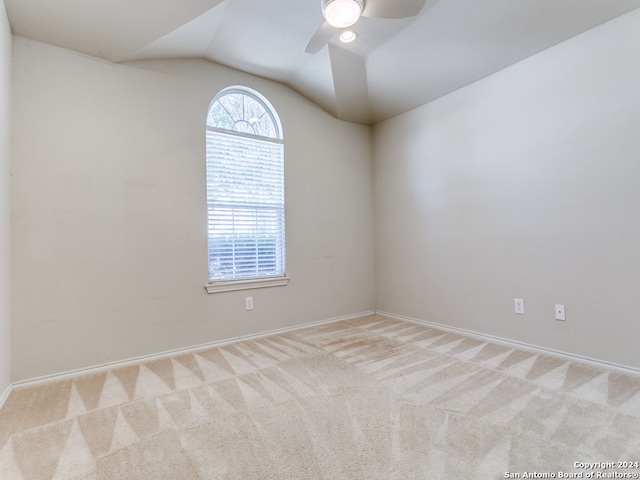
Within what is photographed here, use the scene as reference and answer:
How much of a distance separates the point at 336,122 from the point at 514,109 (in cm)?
187

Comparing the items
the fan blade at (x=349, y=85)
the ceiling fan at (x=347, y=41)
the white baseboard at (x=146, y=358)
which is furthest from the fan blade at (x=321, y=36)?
the white baseboard at (x=146, y=358)

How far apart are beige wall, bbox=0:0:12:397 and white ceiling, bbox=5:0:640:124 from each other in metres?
0.23

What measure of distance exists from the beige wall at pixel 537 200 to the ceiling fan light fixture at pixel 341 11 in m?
1.77

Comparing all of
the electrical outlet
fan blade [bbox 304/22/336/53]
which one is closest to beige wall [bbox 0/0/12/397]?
fan blade [bbox 304/22/336/53]

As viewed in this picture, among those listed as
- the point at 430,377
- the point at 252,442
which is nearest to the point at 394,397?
the point at 430,377

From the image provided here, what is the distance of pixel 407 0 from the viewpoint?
1.81 meters

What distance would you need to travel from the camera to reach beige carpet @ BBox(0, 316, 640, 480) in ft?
4.41

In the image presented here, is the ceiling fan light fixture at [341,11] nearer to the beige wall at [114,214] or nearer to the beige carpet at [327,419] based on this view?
the beige wall at [114,214]

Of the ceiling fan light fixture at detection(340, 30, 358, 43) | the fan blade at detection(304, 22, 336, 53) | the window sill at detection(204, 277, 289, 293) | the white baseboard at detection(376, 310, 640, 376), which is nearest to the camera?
the fan blade at detection(304, 22, 336, 53)

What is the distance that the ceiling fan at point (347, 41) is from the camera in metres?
1.78

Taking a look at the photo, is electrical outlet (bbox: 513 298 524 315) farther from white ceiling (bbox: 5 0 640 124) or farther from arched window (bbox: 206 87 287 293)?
arched window (bbox: 206 87 287 293)

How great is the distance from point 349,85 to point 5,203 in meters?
2.98

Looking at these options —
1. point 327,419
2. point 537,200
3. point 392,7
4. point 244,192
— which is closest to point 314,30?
point 392,7

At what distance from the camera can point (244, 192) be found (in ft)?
10.4
